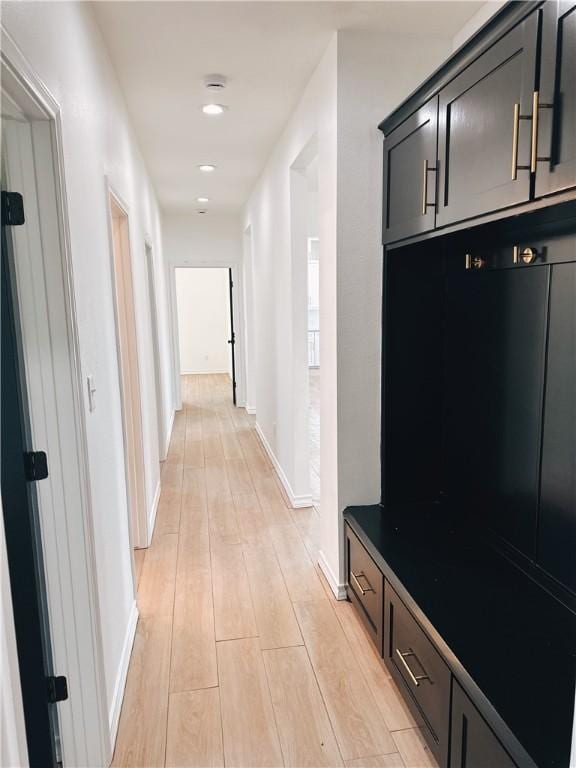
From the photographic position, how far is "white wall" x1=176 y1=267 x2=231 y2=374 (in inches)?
410

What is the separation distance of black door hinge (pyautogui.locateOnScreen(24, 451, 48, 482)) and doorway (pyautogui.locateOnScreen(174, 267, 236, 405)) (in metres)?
8.78

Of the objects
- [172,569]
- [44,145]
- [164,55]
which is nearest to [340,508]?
[172,569]

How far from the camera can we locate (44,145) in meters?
1.46

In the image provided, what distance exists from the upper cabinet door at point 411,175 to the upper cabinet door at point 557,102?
0.62 meters

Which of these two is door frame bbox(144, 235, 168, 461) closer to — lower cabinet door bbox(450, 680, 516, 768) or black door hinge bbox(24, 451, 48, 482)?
black door hinge bbox(24, 451, 48, 482)

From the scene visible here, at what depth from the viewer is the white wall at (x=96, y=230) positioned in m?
1.51

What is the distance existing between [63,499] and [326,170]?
193 centimetres

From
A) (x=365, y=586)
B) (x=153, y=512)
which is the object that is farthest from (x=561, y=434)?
(x=153, y=512)

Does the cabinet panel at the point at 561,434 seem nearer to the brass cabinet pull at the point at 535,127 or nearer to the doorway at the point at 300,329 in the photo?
the brass cabinet pull at the point at 535,127

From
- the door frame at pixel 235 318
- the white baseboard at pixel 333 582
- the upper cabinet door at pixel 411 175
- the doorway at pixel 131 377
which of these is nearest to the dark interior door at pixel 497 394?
the upper cabinet door at pixel 411 175

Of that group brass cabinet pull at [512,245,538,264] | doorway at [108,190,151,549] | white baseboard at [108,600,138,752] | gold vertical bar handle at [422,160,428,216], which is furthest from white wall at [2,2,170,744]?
brass cabinet pull at [512,245,538,264]

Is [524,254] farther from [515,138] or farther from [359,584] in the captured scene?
[359,584]

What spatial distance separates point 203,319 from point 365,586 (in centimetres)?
868

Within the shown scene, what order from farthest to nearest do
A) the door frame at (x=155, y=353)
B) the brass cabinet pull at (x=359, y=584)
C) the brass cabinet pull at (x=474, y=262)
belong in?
1. the door frame at (x=155, y=353)
2. the brass cabinet pull at (x=359, y=584)
3. the brass cabinet pull at (x=474, y=262)
